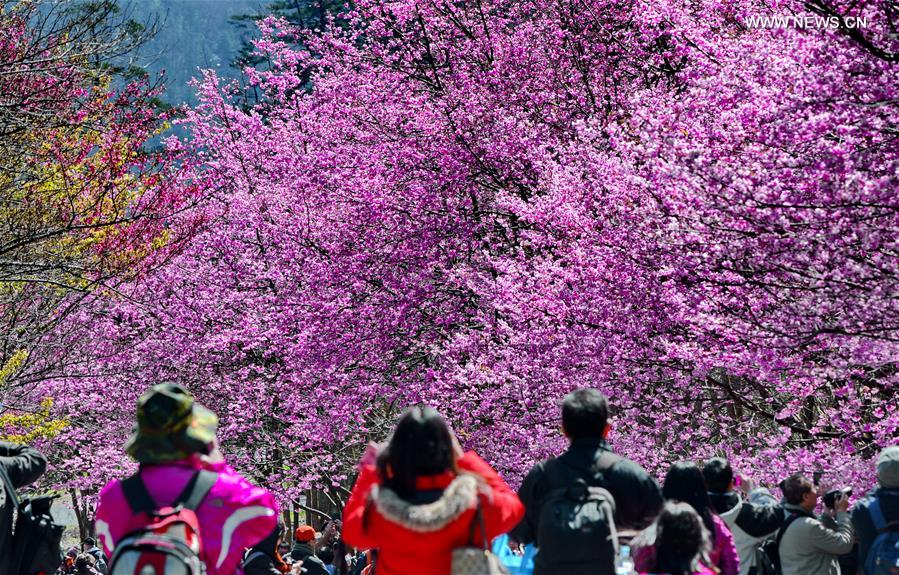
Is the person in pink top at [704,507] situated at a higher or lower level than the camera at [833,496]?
higher

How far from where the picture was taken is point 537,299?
13883 mm

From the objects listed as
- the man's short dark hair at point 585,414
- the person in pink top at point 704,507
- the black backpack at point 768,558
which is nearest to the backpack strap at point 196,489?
the man's short dark hair at point 585,414

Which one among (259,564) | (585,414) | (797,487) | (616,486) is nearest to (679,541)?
(616,486)

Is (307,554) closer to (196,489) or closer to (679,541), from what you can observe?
(196,489)

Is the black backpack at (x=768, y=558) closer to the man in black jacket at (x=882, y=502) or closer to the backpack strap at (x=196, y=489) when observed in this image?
the man in black jacket at (x=882, y=502)

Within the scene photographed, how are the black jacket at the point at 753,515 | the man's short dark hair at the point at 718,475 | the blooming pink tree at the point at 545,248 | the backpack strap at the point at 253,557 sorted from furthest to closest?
the blooming pink tree at the point at 545,248 < the backpack strap at the point at 253,557 < the black jacket at the point at 753,515 < the man's short dark hair at the point at 718,475

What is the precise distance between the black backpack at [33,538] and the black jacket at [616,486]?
2825 millimetres

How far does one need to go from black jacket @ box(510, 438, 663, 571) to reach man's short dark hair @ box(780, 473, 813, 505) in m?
2.13

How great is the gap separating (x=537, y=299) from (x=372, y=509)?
30.8 ft

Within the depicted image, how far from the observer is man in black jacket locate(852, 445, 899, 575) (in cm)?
635

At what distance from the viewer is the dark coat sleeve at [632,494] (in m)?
5.29

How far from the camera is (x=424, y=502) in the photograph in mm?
4520

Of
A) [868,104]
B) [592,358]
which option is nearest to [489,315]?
[592,358]

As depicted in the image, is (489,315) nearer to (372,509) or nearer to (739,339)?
(739,339)
